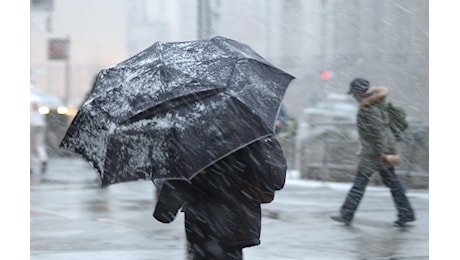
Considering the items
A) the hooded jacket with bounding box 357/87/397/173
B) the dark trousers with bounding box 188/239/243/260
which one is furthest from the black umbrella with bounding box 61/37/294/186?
the hooded jacket with bounding box 357/87/397/173

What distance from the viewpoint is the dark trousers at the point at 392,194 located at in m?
8.69

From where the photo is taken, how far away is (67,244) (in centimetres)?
751

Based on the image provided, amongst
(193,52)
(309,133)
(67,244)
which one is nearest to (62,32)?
(309,133)

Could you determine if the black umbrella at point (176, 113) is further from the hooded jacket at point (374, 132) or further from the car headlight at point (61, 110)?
the car headlight at point (61, 110)

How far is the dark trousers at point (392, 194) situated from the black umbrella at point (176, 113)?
15.8 ft

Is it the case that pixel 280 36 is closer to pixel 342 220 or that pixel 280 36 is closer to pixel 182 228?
pixel 342 220

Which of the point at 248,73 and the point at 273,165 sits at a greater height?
the point at 248,73

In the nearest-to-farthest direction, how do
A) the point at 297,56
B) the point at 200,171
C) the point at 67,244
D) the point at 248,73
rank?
the point at 200,171 → the point at 248,73 → the point at 67,244 → the point at 297,56

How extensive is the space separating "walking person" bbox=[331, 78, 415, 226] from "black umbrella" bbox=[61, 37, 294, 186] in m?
4.63

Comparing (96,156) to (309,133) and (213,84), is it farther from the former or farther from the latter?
(309,133)

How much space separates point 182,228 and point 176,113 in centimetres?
474

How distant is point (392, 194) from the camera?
28.9 feet

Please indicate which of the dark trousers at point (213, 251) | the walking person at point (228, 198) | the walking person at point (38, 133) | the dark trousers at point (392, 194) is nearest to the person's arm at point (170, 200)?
the walking person at point (228, 198)
